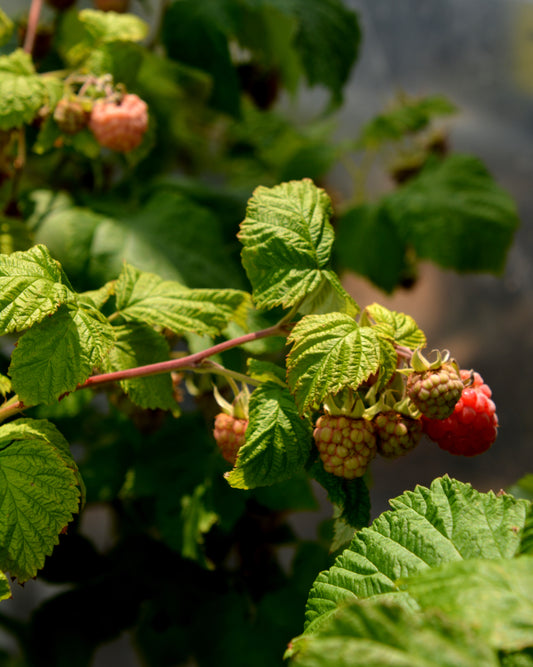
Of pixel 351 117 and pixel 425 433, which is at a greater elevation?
pixel 425 433

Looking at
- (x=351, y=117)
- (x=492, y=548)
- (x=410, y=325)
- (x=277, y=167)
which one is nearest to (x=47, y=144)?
(x=410, y=325)

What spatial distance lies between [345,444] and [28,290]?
26cm

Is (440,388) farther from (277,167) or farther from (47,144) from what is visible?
(277,167)

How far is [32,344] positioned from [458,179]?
92 cm

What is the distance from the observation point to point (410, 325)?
54 cm

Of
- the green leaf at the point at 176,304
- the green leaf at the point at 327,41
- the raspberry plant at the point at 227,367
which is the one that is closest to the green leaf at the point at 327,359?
the raspberry plant at the point at 227,367

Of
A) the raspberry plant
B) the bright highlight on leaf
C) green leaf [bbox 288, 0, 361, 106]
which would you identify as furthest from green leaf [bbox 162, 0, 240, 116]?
the bright highlight on leaf

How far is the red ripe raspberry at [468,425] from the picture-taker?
1.66ft

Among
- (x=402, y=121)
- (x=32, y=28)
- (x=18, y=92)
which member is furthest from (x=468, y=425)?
(x=402, y=121)

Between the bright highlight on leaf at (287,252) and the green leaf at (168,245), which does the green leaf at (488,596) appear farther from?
the green leaf at (168,245)

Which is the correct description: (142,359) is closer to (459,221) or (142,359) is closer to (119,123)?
(119,123)

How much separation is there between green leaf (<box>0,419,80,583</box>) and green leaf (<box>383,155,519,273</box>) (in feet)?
2.49

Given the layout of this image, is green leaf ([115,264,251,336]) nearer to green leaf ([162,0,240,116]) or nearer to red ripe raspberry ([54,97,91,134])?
red ripe raspberry ([54,97,91,134])

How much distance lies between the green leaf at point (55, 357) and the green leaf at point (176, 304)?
70 mm
